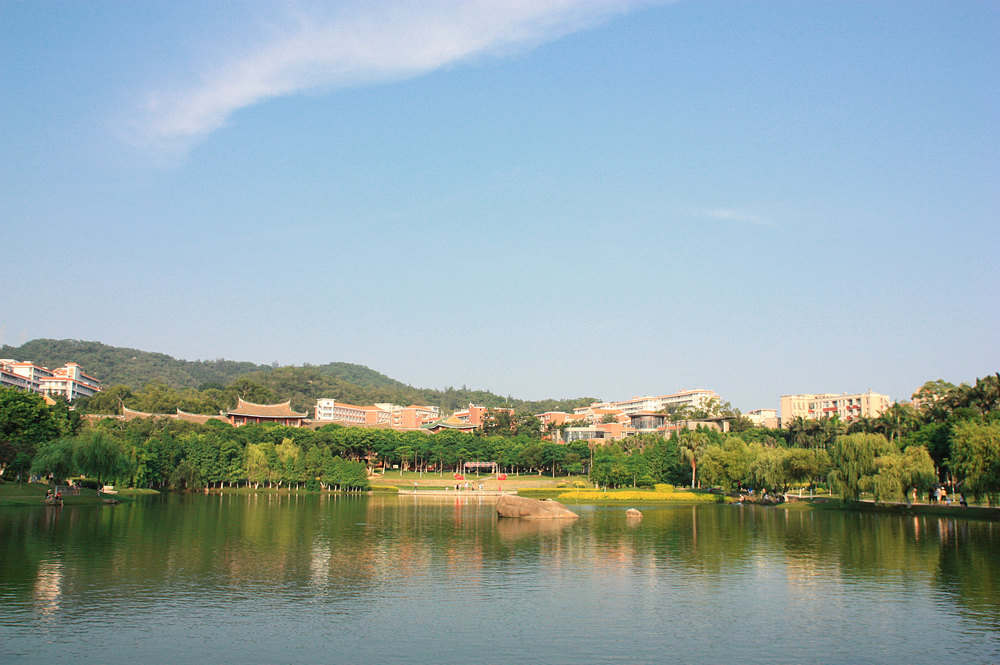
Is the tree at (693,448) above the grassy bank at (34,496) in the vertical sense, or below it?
above

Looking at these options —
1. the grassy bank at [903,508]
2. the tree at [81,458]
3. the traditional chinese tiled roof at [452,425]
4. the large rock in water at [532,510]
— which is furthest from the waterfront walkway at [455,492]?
the traditional chinese tiled roof at [452,425]

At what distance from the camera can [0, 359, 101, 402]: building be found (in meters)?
166

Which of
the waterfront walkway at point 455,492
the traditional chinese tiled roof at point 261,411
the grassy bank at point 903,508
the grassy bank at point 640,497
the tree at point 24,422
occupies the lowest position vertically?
the waterfront walkway at point 455,492

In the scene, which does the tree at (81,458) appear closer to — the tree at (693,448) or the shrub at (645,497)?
the shrub at (645,497)

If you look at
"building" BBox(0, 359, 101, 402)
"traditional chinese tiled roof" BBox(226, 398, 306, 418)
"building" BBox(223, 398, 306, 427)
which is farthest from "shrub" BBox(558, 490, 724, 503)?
"building" BBox(0, 359, 101, 402)

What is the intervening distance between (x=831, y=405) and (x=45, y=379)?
591 feet

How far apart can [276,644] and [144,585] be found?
7.85 meters

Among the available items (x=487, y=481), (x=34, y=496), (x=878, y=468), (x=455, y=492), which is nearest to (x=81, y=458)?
(x=34, y=496)

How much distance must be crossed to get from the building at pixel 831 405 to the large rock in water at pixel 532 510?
372 feet

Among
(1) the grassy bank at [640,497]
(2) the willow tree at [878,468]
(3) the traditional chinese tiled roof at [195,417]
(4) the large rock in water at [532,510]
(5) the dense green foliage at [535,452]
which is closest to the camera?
(4) the large rock in water at [532,510]

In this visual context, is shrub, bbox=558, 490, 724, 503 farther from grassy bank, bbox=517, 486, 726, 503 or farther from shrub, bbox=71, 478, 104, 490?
shrub, bbox=71, 478, 104, 490

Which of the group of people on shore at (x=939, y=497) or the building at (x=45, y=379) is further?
the building at (x=45, y=379)

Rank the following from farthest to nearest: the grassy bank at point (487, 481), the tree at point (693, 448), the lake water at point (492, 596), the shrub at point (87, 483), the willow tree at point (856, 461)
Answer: the grassy bank at point (487, 481), the tree at point (693, 448), the shrub at point (87, 483), the willow tree at point (856, 461), the lake water at point (492, 596)

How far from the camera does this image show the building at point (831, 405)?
15462 cm
